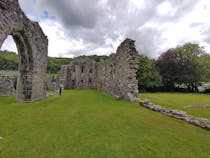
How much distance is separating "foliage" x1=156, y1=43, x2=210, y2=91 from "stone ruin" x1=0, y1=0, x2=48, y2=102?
27316 millimetres

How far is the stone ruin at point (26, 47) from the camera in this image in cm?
687

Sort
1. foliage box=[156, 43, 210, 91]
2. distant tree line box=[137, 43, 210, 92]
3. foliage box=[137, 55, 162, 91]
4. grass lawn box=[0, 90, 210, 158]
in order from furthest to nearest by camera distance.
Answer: foliage box=[156, 43, 210, 91]
distant tree line box=[137, 43, 210, 92]
foliage box=[137, 55, 162, 91]
grass lawn box=[0, 90, 210, 158]

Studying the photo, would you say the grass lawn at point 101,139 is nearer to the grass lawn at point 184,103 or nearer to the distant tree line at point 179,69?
the grass lawn at point 184,103

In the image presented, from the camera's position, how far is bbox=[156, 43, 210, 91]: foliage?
31.3m

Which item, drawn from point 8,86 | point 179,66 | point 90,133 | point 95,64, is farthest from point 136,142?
point 179,66

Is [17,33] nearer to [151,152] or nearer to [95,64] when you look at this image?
[151,152]

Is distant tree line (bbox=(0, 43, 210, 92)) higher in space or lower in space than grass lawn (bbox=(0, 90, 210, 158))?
higher

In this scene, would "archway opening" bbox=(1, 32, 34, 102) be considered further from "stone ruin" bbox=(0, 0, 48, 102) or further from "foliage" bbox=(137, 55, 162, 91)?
"foliage" bbox=(137, 55, 162, 91)

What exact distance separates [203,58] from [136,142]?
34.8 meters

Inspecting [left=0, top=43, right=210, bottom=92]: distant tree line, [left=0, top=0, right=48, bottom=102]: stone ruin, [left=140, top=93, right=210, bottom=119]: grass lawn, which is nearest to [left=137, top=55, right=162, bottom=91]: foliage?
[left=0, top=43, right=210, bottom=92]: distant tree line

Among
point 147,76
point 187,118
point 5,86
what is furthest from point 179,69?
point 5,86

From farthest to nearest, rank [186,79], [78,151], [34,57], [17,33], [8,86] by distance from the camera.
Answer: [186,79] < [8,86] < [34,57] < [17,33] < [78,151]

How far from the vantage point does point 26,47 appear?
991cm

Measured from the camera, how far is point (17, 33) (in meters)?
8.73
